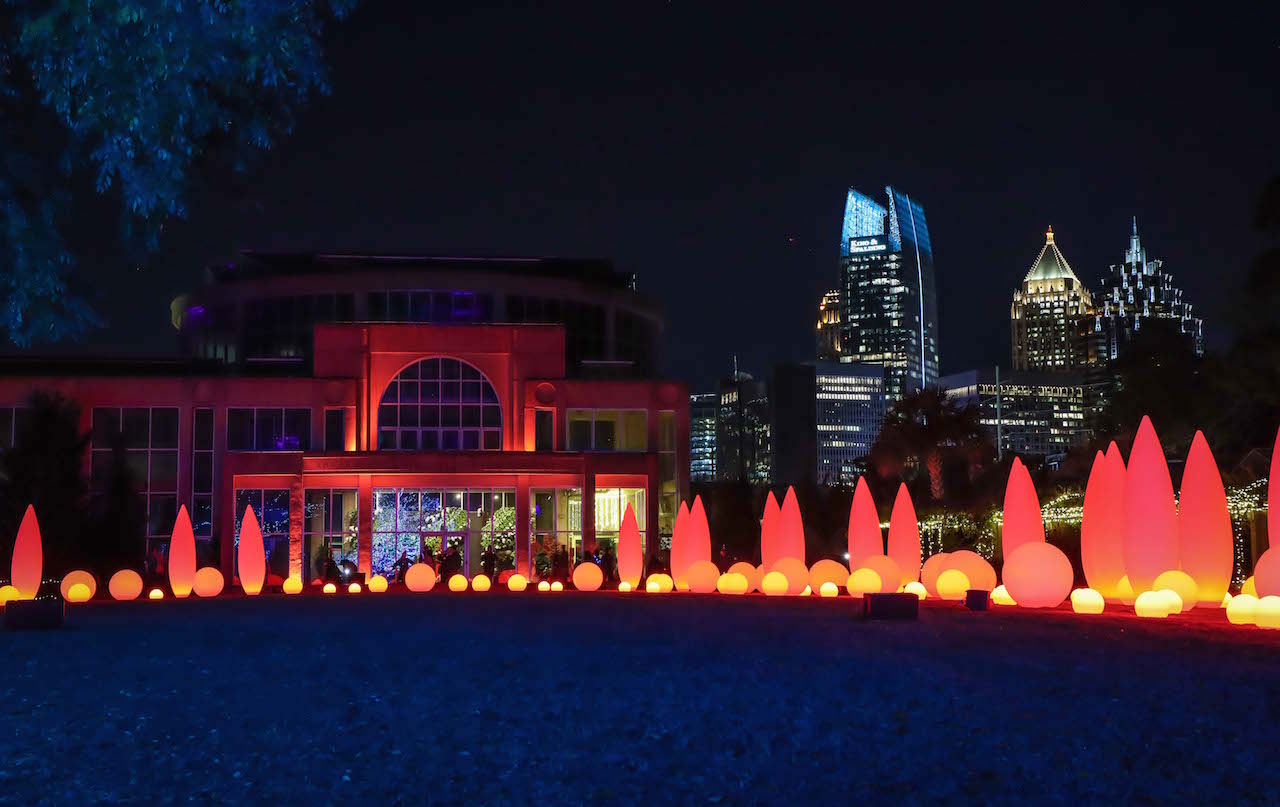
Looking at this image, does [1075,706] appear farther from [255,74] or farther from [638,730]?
[255,74]

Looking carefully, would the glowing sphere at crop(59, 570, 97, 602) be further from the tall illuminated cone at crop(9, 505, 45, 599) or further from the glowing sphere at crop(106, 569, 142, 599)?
the tall illuminated cone at crop(9, 505, 45, 599)

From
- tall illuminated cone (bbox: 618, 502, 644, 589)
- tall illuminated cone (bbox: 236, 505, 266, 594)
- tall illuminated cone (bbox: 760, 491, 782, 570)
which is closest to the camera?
tall illuminated cone (bbox: 760, 491, 782, 570)

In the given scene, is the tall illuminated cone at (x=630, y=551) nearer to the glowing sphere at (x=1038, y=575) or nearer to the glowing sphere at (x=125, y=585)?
the glowing sphere at (x=125, y=585)

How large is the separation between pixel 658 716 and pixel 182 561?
2472cm

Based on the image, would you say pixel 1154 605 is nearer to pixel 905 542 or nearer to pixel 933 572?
pixel 933 572

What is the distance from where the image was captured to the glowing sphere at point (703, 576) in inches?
1254

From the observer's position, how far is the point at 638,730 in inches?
401

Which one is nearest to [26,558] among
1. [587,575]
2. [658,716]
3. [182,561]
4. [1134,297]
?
[182,561]

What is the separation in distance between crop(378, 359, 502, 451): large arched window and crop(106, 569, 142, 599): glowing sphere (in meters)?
15.0

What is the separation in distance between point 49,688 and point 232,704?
277 cm

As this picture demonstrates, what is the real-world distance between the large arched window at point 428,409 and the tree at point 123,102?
37070mm

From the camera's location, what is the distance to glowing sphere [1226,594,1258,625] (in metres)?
18.6

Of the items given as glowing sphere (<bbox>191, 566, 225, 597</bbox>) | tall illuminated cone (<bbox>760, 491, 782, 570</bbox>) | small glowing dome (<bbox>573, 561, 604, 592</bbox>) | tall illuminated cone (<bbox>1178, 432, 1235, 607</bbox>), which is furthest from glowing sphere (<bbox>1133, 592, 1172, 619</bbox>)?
glowing sphere (<bbox>191, 566, 225, 597</bbox>)

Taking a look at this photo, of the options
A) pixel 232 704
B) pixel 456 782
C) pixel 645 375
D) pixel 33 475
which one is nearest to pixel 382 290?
pixel 645 375
